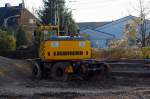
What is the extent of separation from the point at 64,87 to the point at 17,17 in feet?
163

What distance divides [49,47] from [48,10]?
110 feet

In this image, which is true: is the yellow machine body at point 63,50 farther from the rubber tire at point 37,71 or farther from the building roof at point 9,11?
the building roof at point 9,11

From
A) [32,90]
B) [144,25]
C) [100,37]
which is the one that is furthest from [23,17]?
[32,90]

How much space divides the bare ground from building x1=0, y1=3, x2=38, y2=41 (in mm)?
40298

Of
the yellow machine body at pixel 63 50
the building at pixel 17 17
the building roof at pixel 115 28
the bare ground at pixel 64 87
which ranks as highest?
the building at pixel 17 17

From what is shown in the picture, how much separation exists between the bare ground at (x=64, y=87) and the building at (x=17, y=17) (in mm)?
40298

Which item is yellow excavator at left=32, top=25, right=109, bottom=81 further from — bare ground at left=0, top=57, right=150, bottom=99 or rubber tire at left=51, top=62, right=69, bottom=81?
bare ground at left=0, top=57, right=150, bottom=99

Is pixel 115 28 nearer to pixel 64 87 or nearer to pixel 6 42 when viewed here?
pixel 6 42

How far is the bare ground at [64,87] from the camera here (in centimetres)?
1764

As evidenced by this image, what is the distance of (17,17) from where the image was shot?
70.3 meters

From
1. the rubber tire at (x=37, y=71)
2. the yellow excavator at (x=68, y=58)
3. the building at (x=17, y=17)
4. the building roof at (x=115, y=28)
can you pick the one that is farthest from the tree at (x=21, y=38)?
the yellow excavator at (x=68, y=58)

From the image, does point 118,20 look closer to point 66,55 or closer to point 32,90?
point 66,55

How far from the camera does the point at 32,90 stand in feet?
66.2

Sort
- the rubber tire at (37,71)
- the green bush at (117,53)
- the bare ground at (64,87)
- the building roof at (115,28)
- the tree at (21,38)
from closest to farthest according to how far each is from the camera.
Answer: the bare ground at (64,87)
the rubber tire at (37,71)
the green bush at (117,53)
the tree at (21,38)
the building roof at (115,28)
